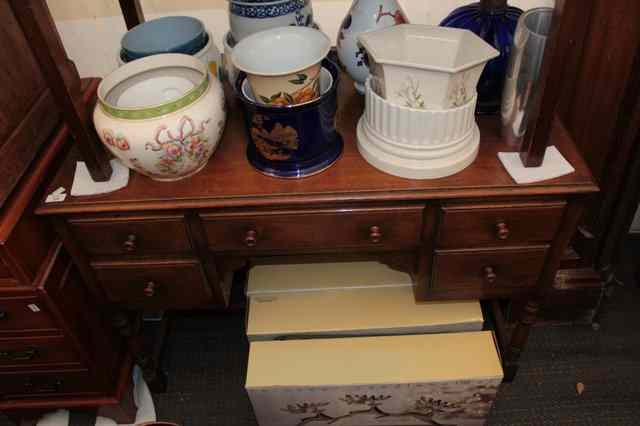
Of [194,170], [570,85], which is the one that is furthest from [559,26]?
[194,170]

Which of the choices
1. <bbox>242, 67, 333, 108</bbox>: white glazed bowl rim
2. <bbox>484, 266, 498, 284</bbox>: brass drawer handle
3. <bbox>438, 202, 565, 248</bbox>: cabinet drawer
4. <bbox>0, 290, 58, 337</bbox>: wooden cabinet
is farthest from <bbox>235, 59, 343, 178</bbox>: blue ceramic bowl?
<bbox>0, 290, 58, 337</bbox>: wooden cabinet

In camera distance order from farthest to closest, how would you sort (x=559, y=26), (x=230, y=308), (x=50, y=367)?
(x=230, y=308) → (x=50, y=367) → (x=559, y=26)

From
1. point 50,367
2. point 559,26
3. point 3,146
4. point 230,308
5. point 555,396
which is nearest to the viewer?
point 559,26

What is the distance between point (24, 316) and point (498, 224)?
0.88 meters

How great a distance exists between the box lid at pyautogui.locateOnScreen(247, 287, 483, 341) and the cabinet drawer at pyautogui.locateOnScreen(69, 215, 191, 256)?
32 cm

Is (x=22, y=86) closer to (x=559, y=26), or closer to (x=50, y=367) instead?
(x=50, y=367)

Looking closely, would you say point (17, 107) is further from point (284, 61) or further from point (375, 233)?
point (375, 233)

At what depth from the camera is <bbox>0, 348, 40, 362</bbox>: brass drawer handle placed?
1097 mm

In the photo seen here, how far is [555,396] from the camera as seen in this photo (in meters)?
1.35

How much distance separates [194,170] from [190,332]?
73 centimetres

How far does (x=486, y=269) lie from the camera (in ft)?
3.44

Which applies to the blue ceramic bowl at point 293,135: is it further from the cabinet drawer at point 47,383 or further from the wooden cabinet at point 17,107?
the cabinet drawer at point 47,383

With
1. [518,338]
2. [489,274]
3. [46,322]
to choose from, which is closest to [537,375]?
[518,338]

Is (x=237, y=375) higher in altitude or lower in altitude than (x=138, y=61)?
lower
